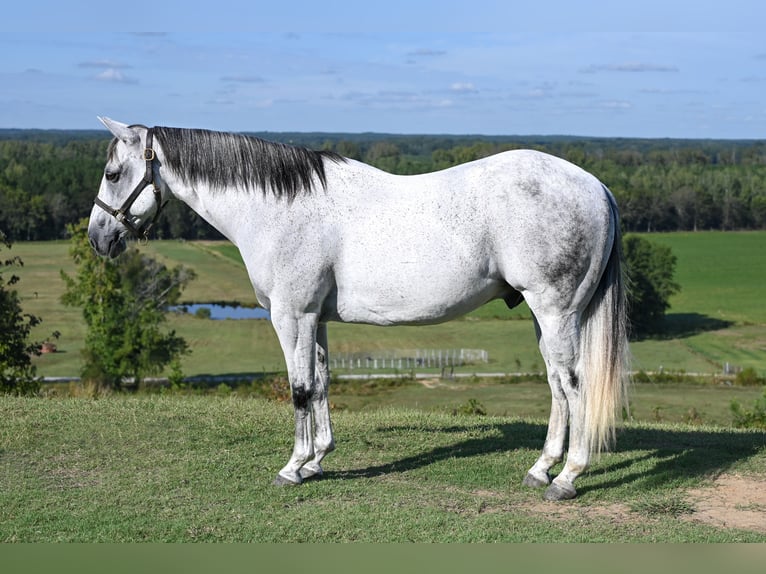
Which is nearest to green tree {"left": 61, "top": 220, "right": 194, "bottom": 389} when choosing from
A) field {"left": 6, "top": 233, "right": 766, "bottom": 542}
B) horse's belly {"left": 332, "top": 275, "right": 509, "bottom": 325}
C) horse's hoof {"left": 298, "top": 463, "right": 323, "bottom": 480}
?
field {"left": 6, "top": 233, "right": 766, "bottom": 542}

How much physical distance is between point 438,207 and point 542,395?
28.4 m

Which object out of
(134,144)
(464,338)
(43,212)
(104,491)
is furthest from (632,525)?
(43,212)

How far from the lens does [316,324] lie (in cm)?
655

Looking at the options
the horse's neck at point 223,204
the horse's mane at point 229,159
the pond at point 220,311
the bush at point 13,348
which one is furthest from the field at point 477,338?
the horse's neck at point 223,204

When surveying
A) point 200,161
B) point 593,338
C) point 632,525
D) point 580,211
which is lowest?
point 632,525

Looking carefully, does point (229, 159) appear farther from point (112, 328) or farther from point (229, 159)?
point (112, 328)

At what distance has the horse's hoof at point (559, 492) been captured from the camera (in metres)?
6.32

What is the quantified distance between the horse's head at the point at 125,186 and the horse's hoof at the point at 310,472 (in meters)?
2.35

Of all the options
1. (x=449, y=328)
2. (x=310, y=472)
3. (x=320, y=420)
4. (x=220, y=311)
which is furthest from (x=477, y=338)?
(x=310, y=472)

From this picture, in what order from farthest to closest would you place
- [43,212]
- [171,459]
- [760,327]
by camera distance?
[43,212], [760,327], [171,459]

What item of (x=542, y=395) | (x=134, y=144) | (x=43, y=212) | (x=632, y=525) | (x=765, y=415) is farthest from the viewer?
(x=43, y=212)

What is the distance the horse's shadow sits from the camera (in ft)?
22.9

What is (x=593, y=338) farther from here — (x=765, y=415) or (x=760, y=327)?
(x=760, y=327)

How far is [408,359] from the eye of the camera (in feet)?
173
